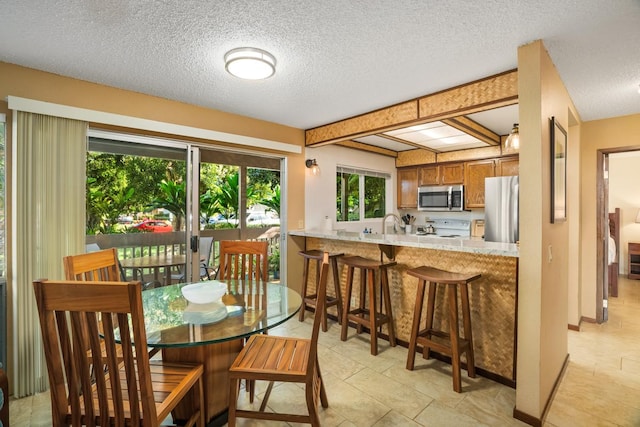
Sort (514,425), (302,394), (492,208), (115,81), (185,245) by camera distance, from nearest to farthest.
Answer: (514,425) < (302,394) < (115,81) < (185,245) < (492,208)

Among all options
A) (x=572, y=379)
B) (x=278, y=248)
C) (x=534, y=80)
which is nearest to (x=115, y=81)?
(x=278, y=248)

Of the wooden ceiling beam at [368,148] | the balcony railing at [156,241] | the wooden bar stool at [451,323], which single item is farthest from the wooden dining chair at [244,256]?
the wooden ceiling beam at [368,148]

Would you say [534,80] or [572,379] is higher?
[534,80]

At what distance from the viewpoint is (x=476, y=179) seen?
4805 mm

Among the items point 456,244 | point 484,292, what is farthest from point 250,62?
point 484,292

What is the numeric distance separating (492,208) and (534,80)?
6.56ft

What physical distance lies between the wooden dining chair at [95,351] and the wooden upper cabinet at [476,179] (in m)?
4.81

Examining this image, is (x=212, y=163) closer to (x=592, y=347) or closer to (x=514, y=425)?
(x=514, y=425)

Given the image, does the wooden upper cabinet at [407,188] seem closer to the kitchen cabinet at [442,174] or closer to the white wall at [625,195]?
the kitchen cabinet at [442,174]

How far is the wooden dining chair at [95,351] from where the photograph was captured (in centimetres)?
103

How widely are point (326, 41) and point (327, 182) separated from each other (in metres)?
2.57

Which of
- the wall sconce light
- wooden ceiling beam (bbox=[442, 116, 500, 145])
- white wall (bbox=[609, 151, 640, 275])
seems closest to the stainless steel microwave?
wooden ceiling beam (bbox=[442, 116, 500, 145])

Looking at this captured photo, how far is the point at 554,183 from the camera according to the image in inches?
77.5

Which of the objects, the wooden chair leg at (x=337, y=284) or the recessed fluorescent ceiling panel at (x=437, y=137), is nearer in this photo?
the wooden chair leg at (x=337, y=284)
